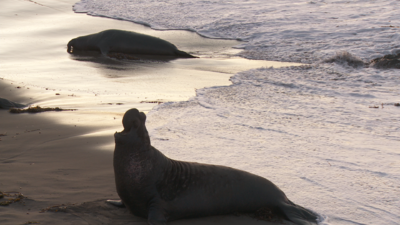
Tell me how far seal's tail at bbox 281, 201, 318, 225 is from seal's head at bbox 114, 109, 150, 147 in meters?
1.29

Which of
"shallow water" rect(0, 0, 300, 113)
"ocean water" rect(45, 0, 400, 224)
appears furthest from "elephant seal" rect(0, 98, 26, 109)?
"ocean water" rect(45, 0, 400, 224)

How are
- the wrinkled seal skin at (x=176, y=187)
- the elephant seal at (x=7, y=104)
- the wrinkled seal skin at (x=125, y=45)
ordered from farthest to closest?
the wrinkled seal skin at (x=125, y=45) < the elephant seal at (x=7, y=104) < the wrinkled seal skin at (x=176, y=187)

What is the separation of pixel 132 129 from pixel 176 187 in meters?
0.59

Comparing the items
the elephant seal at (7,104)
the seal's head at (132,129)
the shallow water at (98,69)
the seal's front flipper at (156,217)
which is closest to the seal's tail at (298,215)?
the seal's front flipper at (156,217)

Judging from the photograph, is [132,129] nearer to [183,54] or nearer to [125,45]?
[183,54]

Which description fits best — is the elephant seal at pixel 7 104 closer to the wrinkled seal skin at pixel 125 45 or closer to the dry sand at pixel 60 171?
the dry sand at pixel 60 171

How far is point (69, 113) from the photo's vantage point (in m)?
5.95

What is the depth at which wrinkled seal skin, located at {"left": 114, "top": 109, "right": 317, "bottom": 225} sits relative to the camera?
317 centimetres

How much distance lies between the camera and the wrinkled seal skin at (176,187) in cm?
317

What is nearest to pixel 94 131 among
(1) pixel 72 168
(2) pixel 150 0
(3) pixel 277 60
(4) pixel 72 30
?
(1) pixel 72 168

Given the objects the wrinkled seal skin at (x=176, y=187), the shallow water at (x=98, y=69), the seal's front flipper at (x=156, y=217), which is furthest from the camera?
the shallow water at (x=98, y=69)

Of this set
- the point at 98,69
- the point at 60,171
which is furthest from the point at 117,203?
the point at 98,69

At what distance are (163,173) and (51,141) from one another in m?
2.01

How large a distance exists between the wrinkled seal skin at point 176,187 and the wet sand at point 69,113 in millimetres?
113
